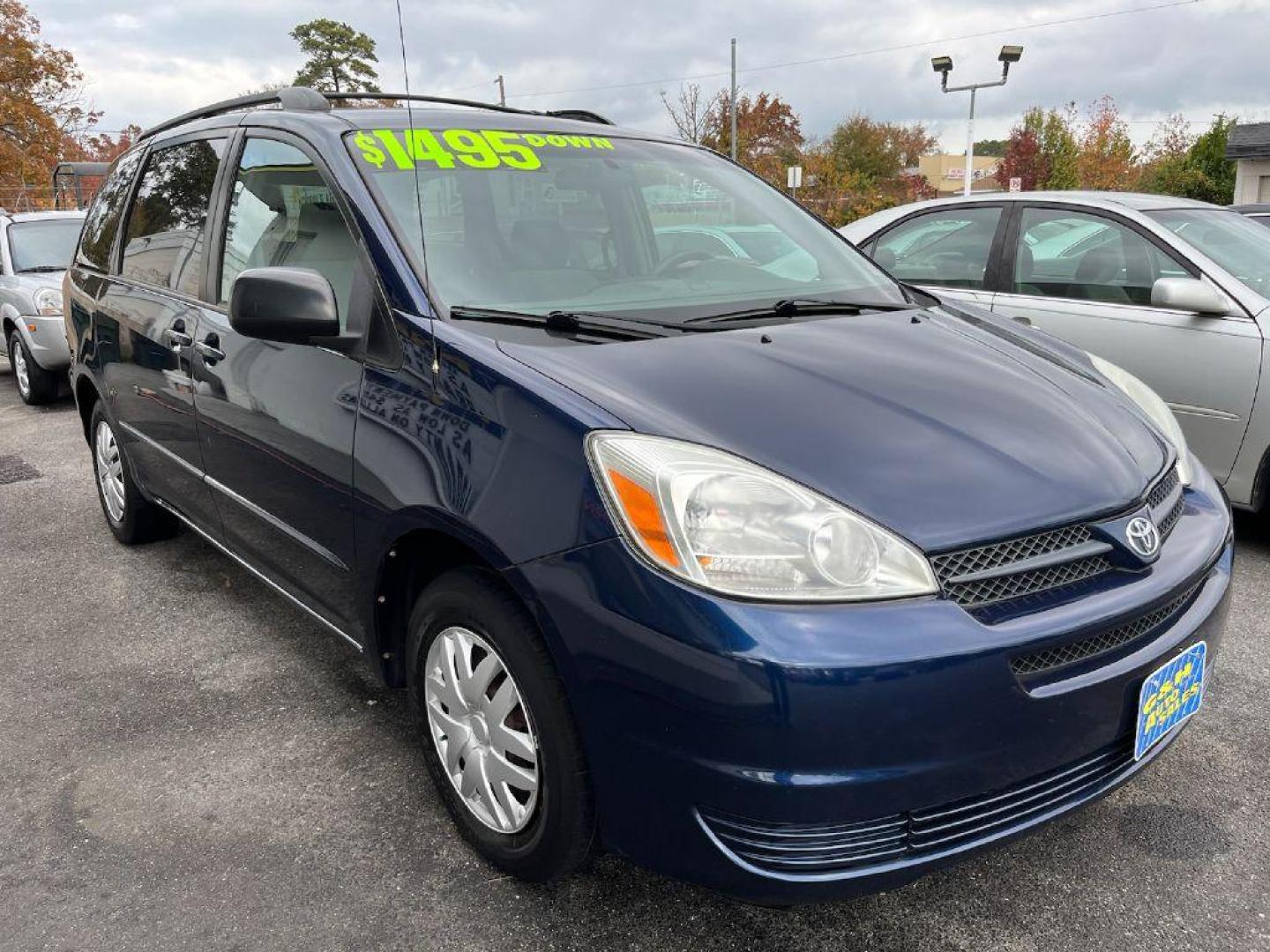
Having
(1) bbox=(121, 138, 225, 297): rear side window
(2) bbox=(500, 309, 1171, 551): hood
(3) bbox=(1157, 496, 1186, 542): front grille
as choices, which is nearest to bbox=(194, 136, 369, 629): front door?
(1) bbox=(121, 138, 225, 297): rear side window

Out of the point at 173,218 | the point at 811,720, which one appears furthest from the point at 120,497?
the point at 811,720

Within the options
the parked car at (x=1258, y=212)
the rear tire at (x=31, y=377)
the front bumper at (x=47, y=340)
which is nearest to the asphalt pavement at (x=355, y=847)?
the parked car at (x=1258, y=212)

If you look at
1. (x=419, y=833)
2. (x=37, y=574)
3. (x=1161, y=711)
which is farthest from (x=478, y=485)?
(x=37, y=574)

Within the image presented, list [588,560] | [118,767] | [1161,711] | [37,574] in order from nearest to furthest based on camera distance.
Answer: [588,560] < [1161,711] < [118,767] < [37,574]

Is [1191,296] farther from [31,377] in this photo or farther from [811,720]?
[31,377]

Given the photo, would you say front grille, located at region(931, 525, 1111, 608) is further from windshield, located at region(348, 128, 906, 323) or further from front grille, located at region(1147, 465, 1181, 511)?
windshield, located at region(348, 128, 906, 323)

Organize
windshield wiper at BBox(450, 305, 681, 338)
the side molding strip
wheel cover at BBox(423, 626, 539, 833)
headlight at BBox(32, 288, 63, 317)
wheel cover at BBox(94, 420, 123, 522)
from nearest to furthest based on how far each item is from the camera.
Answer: wheel cover at BBox(423, 626, 539, 833), windshield wiper at BBox(450, 305, 681, 338), the side molding strip, wheel cover at BBox(94, 420, 123, 522), headlight at BBox(32, 288, 63, 317)

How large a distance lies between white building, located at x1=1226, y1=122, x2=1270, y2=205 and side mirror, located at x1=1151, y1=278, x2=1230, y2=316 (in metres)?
21.0

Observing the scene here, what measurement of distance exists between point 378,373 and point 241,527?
1102mm

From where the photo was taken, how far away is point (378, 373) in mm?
2342

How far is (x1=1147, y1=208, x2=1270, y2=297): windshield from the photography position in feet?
14.2

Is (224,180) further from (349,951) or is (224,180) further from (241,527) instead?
(349,951)

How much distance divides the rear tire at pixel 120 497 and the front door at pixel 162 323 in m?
0.23

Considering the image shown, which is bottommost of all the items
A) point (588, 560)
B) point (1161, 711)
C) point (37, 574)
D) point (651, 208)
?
point (37, 574)
